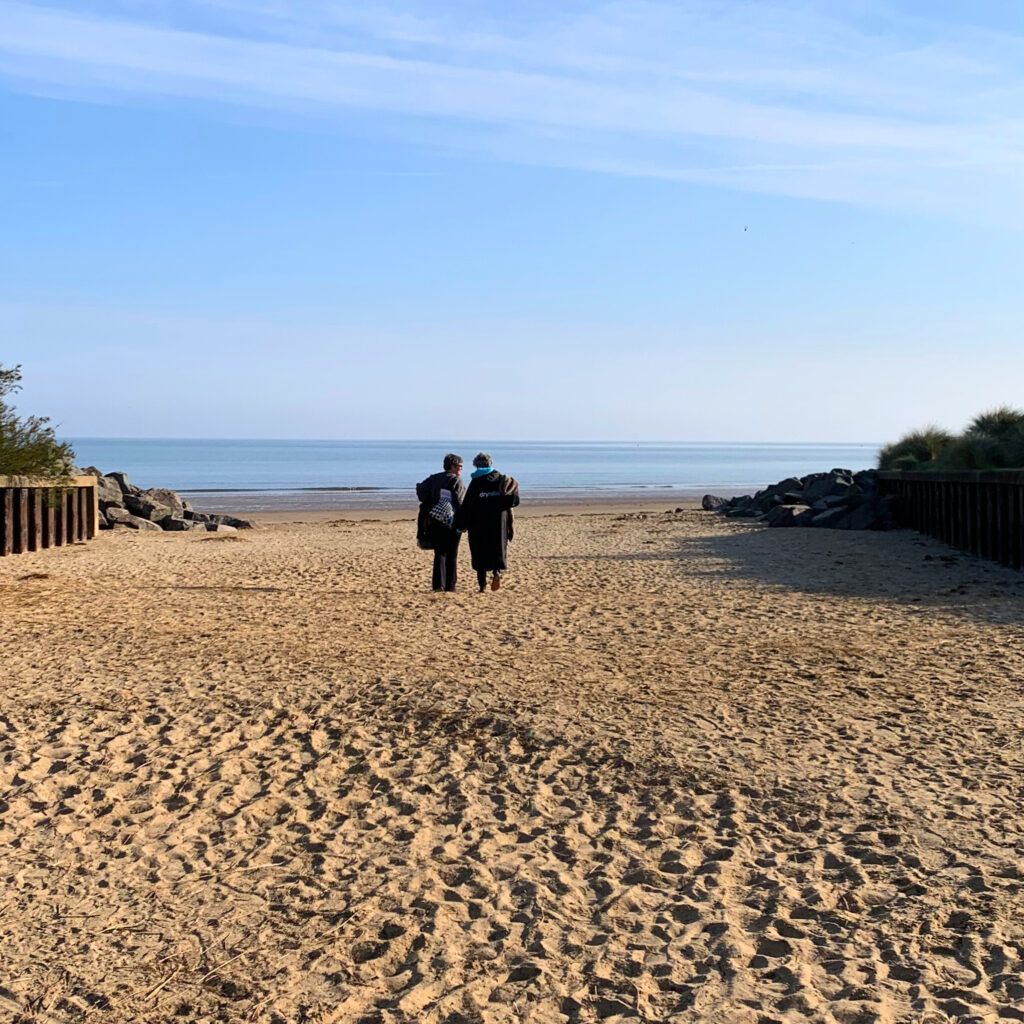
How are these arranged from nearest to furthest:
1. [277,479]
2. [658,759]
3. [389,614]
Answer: [658,759] → [389,614] → [277,479]

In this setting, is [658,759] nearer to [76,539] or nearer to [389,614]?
[389,614]

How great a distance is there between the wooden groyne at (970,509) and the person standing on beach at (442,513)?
26.3 feet

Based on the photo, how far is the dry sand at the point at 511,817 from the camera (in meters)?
4.25

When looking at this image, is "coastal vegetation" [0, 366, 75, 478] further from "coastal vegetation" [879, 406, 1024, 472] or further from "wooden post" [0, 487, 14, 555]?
"coastal vegetation" [879, 406, 1024, 472]

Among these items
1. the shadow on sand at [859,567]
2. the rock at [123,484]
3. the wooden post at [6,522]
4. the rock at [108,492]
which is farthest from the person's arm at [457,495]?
the rock at [123,484]

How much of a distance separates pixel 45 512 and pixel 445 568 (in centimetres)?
932

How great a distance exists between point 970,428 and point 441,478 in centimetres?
1537

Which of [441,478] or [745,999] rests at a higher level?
[441,478]

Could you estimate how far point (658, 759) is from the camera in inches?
277

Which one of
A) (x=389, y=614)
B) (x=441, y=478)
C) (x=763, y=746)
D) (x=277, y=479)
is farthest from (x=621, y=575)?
(x=277, y=479)

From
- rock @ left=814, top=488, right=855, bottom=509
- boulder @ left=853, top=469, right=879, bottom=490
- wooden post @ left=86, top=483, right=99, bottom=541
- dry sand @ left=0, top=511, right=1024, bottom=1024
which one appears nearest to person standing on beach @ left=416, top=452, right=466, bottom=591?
dry sand @ left=0, top=511, right=1024, bottom=1024

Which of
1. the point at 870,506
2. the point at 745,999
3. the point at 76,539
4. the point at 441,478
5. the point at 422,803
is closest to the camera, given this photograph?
the point at 745,999

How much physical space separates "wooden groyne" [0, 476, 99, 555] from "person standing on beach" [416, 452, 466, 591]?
8215 millimetres

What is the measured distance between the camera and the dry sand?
4.25m
